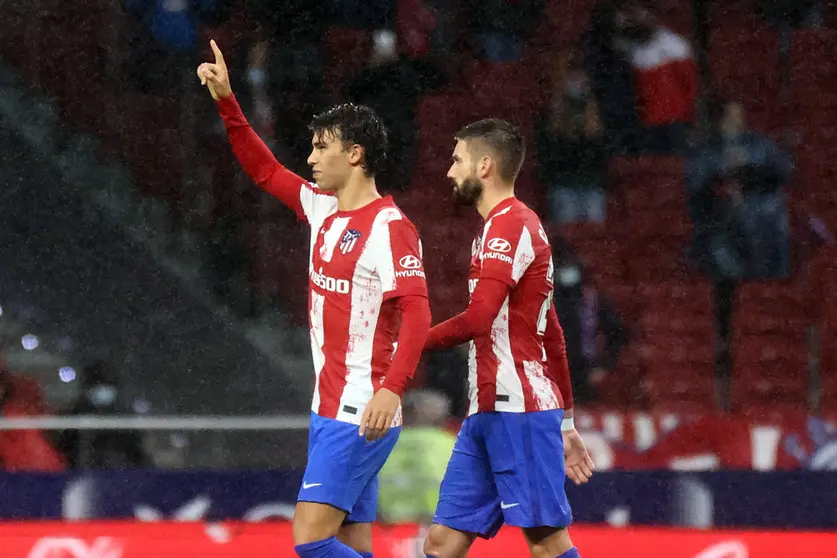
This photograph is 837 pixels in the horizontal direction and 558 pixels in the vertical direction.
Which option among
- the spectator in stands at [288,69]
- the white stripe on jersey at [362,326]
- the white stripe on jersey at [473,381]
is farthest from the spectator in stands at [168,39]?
the white stripe on jersey at [362,326]

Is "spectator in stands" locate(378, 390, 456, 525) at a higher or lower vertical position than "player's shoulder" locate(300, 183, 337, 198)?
lower

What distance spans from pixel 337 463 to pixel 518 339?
552 millimetres

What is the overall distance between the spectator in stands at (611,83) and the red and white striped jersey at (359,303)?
3.78m

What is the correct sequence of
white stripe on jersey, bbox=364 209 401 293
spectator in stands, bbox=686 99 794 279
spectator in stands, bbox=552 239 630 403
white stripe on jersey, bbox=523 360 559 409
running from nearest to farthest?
white stripe on jersey, bbox=364 209 401 293, white stripe on jersey, bbox=523 360 559 409, spectator in stands, bbox=552 239 630 403, spectator in stands, bbox=686 99 794 279

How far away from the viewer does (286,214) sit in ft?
21.6

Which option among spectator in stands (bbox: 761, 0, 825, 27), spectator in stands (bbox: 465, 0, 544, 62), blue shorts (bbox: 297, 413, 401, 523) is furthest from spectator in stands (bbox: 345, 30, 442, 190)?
blue shorts (bbox: 297, 413, 401, 523)

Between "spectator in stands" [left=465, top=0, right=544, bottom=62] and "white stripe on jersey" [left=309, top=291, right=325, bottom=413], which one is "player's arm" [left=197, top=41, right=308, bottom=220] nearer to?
"white stripe on jersey" [left=309, top=291, right=325, bottom=413]

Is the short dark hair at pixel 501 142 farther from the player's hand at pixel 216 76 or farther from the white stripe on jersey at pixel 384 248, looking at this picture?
A: the player's hand at pixel 216 76

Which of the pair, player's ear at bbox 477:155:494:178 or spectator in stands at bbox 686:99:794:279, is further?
spectator in stands at bbox 686:99:794:279

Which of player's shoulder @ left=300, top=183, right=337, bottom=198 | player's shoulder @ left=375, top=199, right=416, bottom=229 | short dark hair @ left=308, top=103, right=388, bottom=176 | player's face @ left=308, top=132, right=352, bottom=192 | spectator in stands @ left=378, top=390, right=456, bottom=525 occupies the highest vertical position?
short dark hair @ left=308, top=103, right=388, bottom=176

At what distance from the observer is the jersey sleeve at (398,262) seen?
308cm

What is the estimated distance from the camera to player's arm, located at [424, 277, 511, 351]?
3121 millimetres

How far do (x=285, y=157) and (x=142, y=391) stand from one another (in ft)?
4.34

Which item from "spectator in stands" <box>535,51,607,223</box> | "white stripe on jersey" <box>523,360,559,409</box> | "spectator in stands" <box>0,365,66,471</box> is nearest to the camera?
"white stripe on jersey" <box>523,360,559,409</box>
